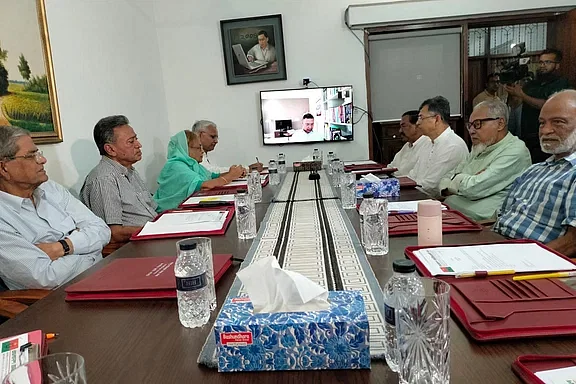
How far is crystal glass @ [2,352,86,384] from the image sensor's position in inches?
22.3

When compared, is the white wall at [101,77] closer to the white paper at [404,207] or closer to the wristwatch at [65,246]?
the wristwatch at [65,246]

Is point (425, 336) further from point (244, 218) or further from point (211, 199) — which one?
point (211, 199)

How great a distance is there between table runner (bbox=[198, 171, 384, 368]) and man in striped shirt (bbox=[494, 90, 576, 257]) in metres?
0.77

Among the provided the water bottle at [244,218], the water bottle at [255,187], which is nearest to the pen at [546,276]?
the water bottle at [244,218]

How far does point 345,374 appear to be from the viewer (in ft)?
2.13

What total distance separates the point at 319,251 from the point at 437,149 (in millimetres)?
2062

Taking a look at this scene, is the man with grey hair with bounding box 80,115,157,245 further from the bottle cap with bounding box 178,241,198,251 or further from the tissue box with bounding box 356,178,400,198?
the bottle cap with bounding box 178,241,198,251

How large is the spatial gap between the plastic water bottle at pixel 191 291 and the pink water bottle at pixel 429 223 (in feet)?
2.02

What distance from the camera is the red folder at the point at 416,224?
1.35 metres

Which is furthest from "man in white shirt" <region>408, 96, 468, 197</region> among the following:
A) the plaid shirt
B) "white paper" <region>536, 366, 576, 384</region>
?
"white paper" <region>536, 366, 576, 384</region>

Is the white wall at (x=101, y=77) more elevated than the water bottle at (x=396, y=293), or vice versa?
the white wall at (x=101, y=77)

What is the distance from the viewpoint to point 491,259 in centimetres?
104

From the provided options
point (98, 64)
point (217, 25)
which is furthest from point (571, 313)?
point (217, 25)

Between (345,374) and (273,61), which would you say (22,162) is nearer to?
(345,374)
